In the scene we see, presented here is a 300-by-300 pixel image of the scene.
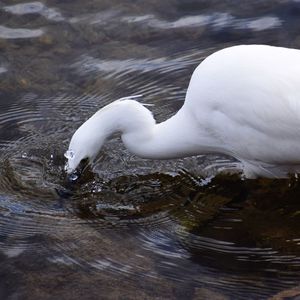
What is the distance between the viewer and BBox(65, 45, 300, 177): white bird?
5.18 metres

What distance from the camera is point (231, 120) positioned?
5.31 metres

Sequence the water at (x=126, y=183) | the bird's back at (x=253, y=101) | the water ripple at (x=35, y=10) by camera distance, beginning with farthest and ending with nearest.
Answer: the water ripple at (x=35, y=10) → the bird's back at (x=253, y=101) → the water at (x=126, y=183)

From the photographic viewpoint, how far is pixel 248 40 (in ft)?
24.0

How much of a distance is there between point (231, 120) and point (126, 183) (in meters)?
0.97

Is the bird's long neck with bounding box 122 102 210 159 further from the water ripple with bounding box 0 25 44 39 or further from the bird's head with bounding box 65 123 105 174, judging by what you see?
the water ripple with bounding box 0 25 44 39

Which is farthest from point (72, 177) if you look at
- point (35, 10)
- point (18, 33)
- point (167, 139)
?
point (35, 10)

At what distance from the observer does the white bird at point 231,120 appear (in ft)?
17.0

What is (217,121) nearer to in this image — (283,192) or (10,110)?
(283,192)

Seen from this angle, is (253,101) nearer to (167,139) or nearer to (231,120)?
(231,120)

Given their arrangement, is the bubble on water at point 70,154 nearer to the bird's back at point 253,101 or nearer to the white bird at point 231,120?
the white bird at point 231,120

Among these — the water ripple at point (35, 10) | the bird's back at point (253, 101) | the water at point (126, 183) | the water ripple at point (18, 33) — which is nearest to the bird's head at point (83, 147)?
→ the water at point (126, 183)

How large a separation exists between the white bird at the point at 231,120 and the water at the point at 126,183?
0.26 metres

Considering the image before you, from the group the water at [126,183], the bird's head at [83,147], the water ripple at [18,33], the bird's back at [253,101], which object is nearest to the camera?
the water at [126,183]

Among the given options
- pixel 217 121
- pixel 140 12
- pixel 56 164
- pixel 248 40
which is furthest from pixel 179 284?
pixel 140 12
